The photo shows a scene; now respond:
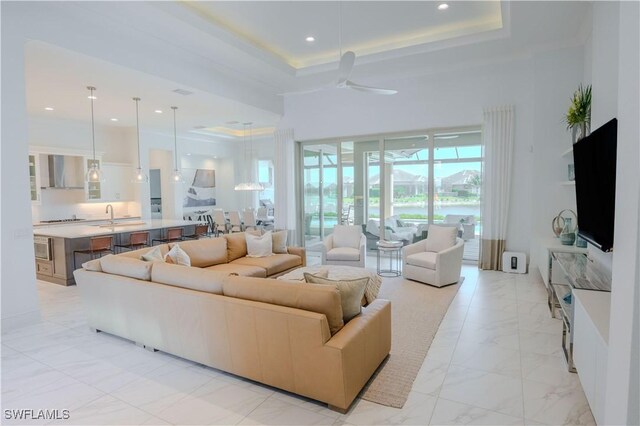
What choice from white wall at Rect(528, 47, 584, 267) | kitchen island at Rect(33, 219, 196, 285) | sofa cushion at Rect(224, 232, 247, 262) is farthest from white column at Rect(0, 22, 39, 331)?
white wall at Rect(528, 47, 584, 267)

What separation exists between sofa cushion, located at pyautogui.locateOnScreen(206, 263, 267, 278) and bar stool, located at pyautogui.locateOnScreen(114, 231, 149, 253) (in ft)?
7.36

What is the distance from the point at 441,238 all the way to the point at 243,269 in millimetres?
3287

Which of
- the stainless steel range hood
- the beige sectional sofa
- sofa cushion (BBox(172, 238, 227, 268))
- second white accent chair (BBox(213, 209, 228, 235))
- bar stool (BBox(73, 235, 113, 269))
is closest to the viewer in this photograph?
the beige sectional sofa

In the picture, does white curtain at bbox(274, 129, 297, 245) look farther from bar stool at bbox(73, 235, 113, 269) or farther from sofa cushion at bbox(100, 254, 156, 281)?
sofa cushion at bbox(100, 254, 156, 281)

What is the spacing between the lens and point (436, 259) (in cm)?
529

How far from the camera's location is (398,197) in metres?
7.65

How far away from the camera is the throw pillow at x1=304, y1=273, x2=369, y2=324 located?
8.64 ft

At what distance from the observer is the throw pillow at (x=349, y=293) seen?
104 inches

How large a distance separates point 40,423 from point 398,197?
6678 millimetres

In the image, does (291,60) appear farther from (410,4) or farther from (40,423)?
(40,423)

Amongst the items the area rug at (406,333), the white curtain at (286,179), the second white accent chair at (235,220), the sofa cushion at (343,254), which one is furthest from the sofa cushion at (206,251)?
the second white accent chair at (235,220)

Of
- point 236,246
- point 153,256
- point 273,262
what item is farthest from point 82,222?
point 273,262

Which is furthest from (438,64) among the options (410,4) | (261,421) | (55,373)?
(55,373)

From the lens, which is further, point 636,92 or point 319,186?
point 319,186
